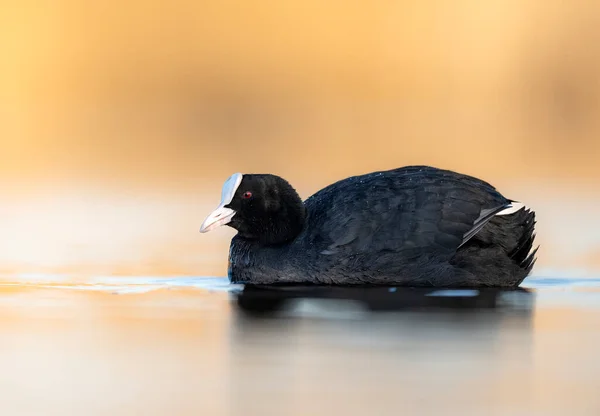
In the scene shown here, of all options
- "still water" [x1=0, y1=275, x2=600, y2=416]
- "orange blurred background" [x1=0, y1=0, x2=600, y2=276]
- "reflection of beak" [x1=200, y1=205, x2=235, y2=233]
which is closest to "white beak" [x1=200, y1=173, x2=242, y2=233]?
"reflection of beak" [x1=200, y1=205, x2=235, y2=233]

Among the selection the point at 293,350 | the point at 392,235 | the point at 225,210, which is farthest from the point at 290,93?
the point at 293,350

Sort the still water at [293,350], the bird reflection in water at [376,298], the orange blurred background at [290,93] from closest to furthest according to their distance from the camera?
the still water at [293,350], the bird reflection in water at [376,298], the orange blurred background at [290,93]

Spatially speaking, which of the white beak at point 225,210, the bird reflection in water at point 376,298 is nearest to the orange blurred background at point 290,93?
the white beak at point 225,210

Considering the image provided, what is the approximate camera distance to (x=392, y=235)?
26.8ft

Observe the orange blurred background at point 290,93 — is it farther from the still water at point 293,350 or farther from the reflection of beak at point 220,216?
the still water at point 293,350

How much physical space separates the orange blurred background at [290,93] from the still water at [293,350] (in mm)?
5681

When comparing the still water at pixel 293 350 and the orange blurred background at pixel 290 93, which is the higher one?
the orange blurred background at pixel 290 93

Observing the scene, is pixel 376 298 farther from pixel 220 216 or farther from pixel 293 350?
pixel 293 350

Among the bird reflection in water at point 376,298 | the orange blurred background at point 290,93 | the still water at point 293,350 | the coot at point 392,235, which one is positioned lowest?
the still water at point 293,350

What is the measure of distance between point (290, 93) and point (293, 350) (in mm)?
14367

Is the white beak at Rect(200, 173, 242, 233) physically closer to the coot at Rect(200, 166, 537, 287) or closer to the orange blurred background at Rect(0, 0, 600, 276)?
the coot at Rect(200, 166, 537, 287)

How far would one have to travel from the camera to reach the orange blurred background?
1524cm

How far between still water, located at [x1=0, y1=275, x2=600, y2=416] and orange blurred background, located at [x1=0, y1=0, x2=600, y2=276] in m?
5.68

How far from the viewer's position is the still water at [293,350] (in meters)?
4.96
